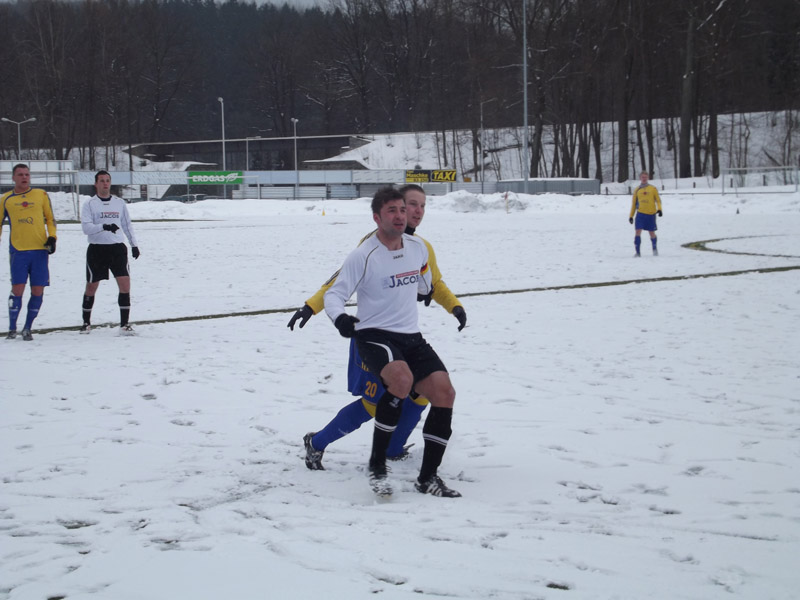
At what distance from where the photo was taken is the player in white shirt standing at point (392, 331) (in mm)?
4621

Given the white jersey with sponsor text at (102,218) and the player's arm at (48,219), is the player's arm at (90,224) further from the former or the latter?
the player's arm at (48,219)

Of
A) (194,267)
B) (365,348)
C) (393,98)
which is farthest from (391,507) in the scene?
(393,98)

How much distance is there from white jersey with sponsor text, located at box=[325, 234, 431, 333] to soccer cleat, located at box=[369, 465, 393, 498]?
80cm

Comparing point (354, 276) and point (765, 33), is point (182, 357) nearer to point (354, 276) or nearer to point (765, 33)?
point (354, 276)

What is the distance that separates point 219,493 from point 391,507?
3.15 ft

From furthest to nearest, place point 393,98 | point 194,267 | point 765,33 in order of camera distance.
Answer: point 393,98
point 765,33
point 194,267

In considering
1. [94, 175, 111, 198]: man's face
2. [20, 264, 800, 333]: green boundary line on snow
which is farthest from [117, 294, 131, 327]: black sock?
[94, 175, 111, 198]: man's face

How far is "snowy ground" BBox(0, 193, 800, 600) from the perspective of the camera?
356 cm

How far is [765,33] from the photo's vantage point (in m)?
54.6

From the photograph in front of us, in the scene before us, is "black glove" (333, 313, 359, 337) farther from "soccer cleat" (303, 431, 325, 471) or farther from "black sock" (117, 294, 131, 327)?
"black sock" (117, 294, 131, 327)

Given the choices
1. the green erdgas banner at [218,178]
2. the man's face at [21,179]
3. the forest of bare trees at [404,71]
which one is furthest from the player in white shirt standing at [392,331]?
the green erdgas banner at [218,178]

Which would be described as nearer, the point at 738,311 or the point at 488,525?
the point at 488,525

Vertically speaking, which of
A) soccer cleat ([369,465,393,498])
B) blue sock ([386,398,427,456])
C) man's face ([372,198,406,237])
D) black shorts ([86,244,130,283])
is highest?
man's face ([372,198,406,237])

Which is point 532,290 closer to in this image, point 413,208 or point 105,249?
point 105,249
